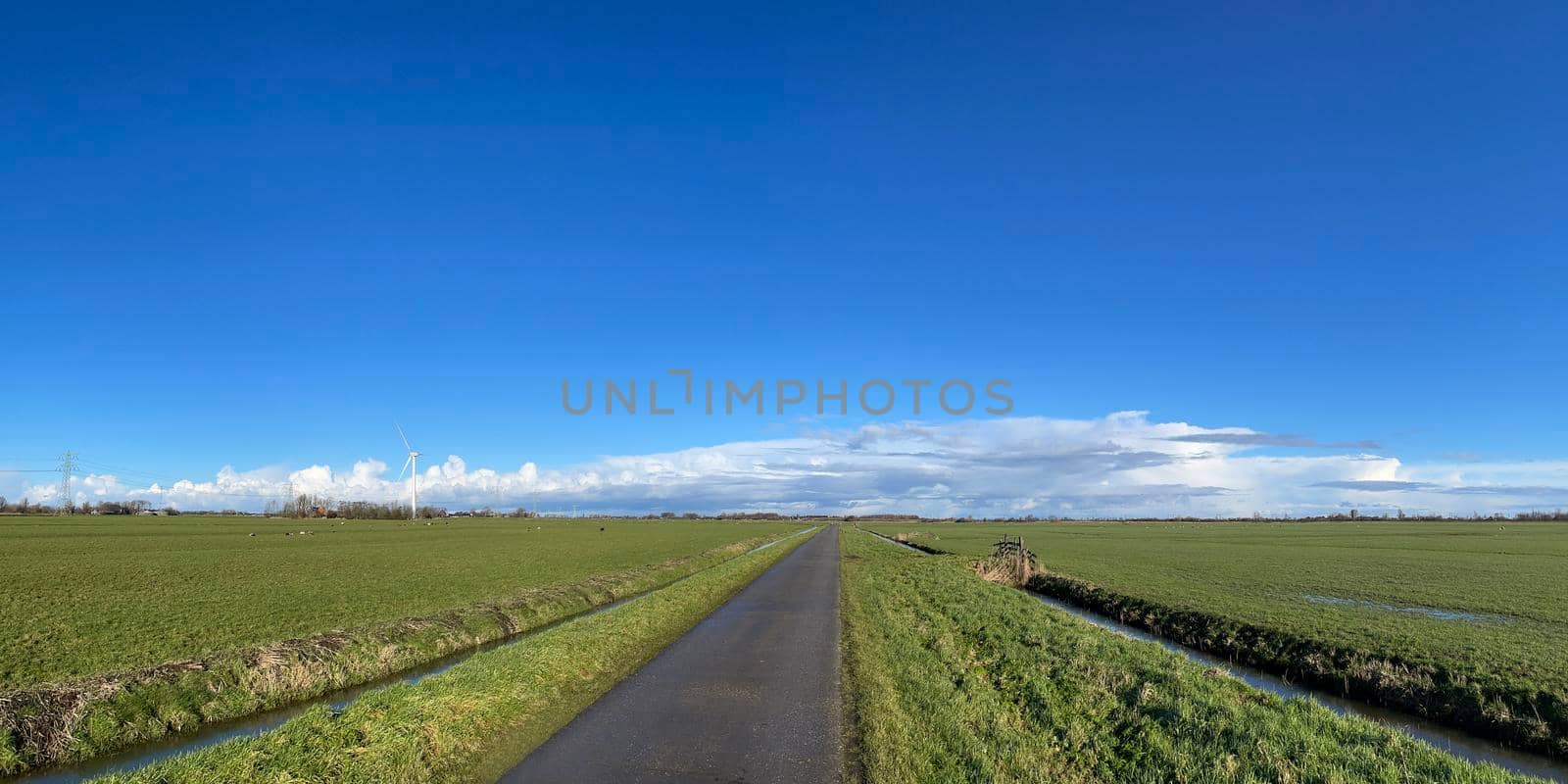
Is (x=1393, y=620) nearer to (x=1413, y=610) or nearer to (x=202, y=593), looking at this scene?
(x=1413, y=610)

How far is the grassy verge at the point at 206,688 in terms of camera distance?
12.1 metres

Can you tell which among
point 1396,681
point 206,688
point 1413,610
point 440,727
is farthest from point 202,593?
point 1413,610

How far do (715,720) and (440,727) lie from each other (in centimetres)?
412

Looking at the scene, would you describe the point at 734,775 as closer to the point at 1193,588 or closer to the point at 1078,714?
the point at 1078,714

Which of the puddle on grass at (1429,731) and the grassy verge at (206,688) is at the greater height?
the grassy verge at (206,688)

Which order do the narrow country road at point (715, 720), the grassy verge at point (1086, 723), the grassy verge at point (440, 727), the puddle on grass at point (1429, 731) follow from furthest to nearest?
the puddle on grass at point (1429, 731), the grassy verge at point (1086, 723), the narrow country road at point (715, 720), the grassy verge at point (440, 727)

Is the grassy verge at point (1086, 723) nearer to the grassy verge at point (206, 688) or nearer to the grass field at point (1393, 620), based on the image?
the grass field at point (1393, 620)

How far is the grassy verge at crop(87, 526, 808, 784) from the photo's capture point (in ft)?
32.2

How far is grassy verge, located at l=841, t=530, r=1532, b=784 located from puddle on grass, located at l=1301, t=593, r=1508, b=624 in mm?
14952

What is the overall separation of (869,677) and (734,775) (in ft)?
20.5

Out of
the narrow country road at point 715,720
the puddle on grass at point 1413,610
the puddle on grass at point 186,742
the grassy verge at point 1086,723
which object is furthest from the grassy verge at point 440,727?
the puddle on grass at point 1413,610

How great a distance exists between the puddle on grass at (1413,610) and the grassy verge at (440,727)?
27.4 metres

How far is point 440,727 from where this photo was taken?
11602mm

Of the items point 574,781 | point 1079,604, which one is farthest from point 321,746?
point 1079,604
